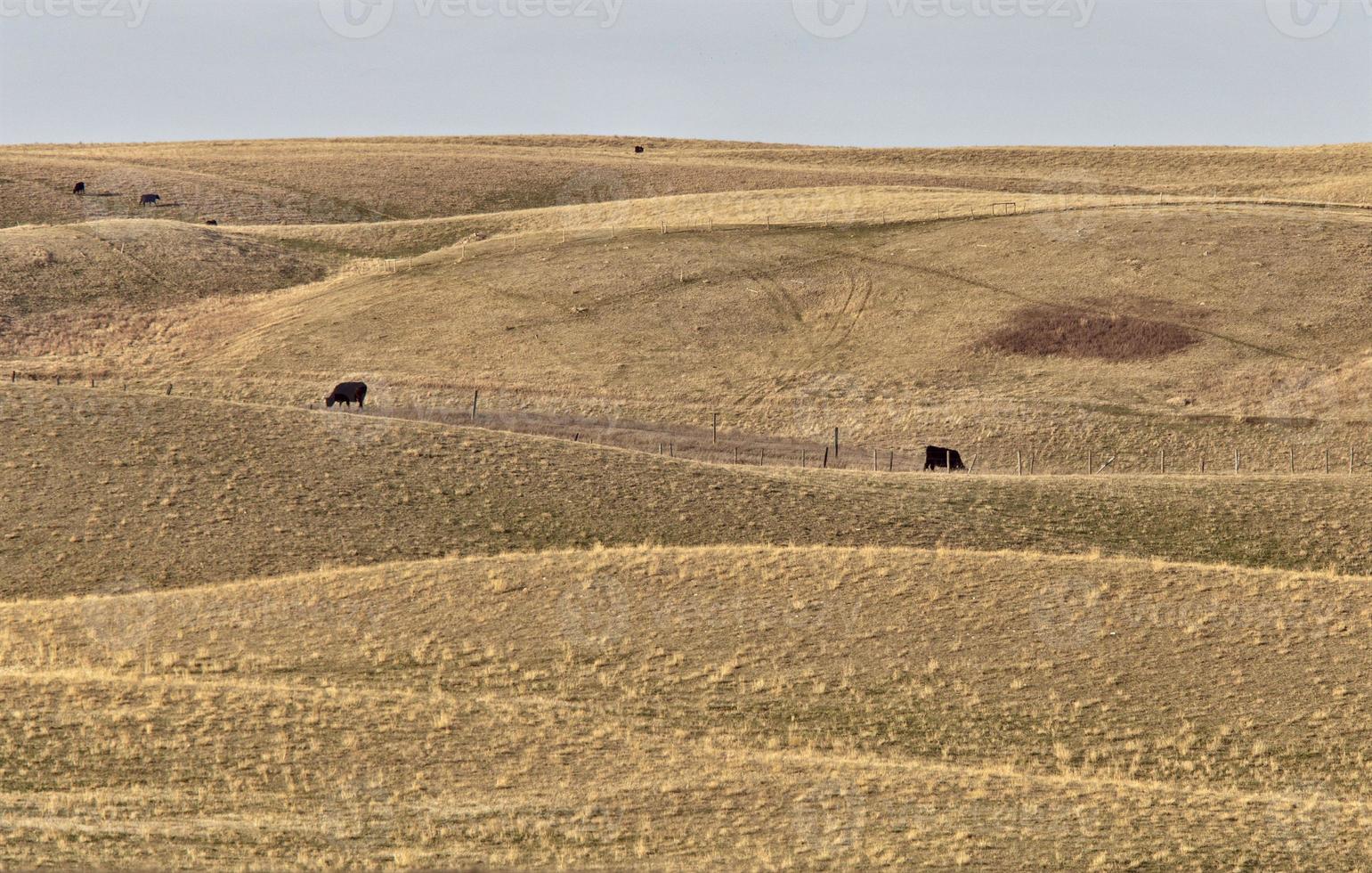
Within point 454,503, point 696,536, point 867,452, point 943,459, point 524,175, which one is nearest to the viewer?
point 696,536

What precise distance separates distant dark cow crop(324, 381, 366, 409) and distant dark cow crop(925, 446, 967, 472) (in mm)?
21750

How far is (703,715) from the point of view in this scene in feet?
88.7

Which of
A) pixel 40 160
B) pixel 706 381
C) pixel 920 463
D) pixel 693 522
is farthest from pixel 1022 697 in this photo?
pixel 40 160

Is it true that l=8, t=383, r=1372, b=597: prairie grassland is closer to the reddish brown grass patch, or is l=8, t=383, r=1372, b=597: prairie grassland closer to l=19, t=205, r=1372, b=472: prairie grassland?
l=19, t=205, r=1372, b=472: prairie grassland

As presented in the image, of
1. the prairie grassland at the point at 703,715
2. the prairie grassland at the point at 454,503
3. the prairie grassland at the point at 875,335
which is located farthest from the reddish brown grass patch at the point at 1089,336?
the prairie grassland at the point at 703,715

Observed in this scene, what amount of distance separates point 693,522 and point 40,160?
83.4m

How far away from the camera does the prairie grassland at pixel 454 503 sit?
39.2m

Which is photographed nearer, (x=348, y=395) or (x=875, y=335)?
(x=348, y=395)

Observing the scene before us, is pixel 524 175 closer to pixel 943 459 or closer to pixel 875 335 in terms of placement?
pixel 875 335

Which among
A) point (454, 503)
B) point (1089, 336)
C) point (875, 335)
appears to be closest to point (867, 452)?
point (875, 335)

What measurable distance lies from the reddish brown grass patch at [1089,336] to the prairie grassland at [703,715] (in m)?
27.9

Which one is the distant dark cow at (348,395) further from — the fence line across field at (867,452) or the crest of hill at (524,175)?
the crest of hill at (524,175)

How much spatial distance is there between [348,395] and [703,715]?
113 ft

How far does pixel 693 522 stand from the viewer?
42.2m
